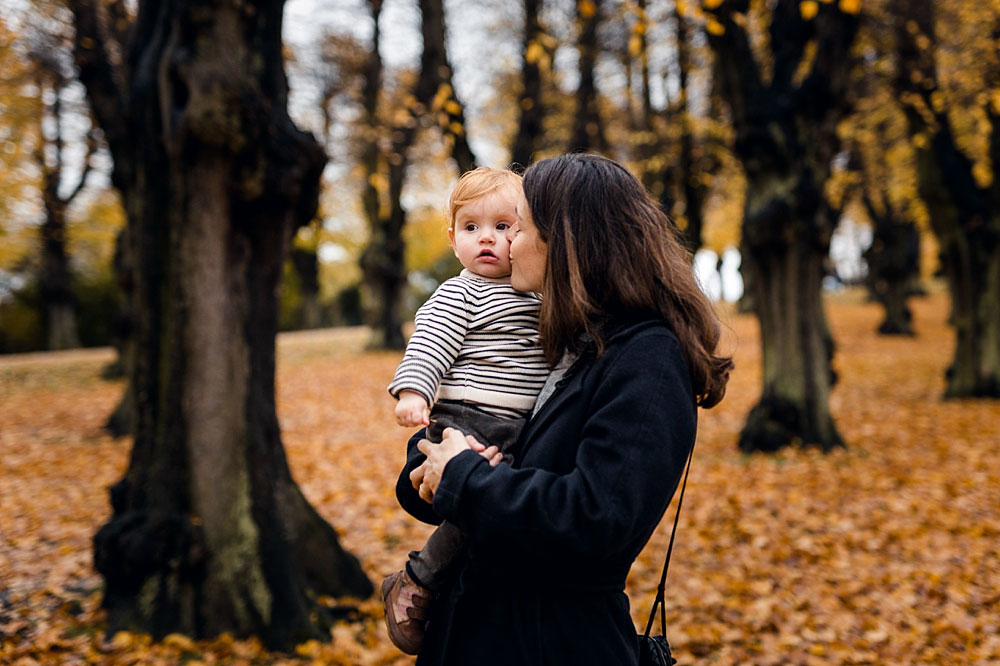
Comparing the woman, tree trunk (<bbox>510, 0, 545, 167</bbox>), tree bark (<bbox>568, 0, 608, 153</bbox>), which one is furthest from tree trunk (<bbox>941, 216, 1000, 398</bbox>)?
the woman

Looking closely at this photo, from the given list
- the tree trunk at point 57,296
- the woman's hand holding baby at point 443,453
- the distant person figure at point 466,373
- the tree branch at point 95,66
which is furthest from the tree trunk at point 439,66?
the tree trunk at point 57,296

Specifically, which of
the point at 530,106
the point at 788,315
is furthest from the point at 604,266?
the point at 530,106

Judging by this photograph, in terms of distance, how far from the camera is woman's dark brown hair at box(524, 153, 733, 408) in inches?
60.7

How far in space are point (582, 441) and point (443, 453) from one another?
11.8 inches

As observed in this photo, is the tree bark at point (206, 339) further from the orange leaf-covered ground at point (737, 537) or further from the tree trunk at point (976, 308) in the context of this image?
the tree trunk at point (976, 308)

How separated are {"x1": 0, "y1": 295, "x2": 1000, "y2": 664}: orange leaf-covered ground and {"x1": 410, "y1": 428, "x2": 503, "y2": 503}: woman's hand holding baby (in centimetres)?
273

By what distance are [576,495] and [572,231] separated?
21.4 inches

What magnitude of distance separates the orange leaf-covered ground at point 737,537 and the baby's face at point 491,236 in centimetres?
288

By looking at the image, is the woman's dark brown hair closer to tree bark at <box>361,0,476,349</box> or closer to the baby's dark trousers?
the baby's dark trousers

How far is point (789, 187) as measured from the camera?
7.88 m

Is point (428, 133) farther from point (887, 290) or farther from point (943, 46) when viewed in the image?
point (887, 290)

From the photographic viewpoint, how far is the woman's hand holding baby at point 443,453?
154 centimetres

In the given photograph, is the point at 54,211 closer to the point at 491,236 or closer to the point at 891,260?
the point at 491,236

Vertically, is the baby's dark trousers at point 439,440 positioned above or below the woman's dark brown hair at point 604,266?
below
